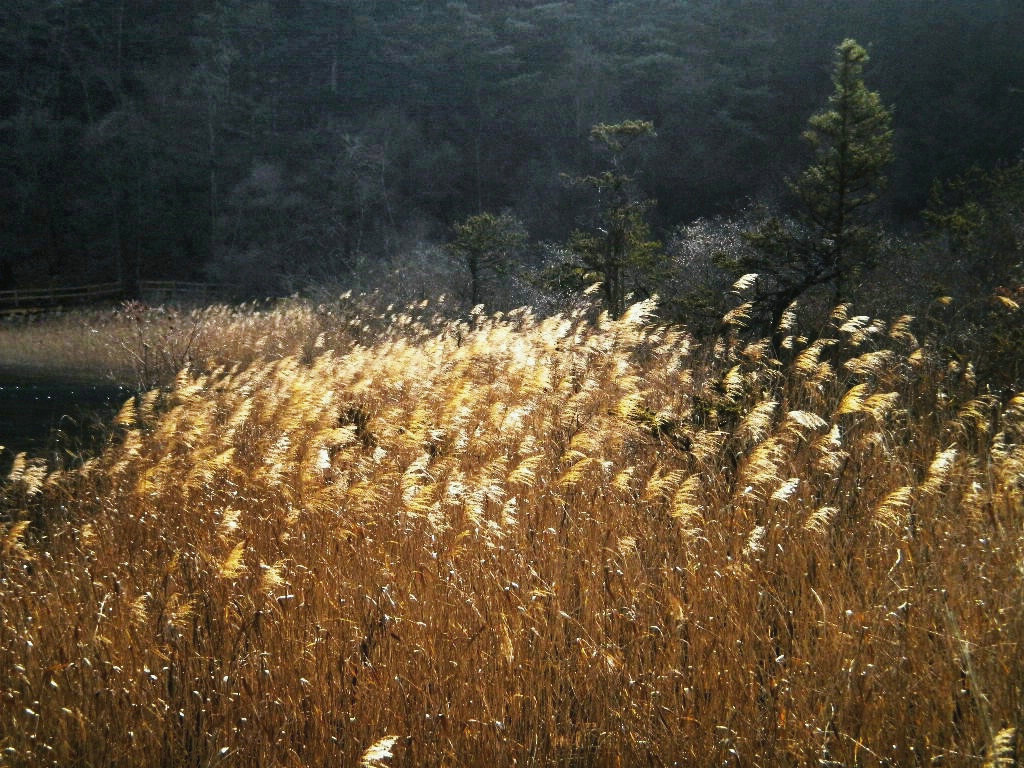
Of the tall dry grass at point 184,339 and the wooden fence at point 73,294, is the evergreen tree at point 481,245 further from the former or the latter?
the wooden fence at point 73,294

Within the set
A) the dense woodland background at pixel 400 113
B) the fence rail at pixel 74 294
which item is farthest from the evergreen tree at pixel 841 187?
the fence rail at pixel 74 294

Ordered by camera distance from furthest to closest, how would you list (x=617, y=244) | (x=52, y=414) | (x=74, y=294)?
(x=74, y=294)
(x=617, y=244)
(x=52, y=414)

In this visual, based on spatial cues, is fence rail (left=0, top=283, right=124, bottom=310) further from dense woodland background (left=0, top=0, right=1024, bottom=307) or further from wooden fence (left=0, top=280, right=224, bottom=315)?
dense woodland background (left=0, top=0, right=1024, bottom=307)

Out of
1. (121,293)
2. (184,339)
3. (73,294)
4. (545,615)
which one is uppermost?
(545,615)

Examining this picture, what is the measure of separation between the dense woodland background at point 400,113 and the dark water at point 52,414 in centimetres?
1840

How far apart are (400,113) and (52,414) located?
31177 millimetres

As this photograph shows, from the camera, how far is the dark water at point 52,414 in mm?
9655

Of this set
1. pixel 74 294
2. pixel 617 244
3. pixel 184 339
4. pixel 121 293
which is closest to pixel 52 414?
pixel 184 339

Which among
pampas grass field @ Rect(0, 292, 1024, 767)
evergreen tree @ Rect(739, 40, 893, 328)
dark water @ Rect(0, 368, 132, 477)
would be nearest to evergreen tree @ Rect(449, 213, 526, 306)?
dark water @ Rect(0, 368, 132, 477)

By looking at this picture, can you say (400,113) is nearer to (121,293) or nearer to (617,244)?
(121,293)

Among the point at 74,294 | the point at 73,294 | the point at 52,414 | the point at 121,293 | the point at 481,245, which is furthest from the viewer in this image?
the point at 121,293

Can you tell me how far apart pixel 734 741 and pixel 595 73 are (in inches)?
1520

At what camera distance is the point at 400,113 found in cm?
4156

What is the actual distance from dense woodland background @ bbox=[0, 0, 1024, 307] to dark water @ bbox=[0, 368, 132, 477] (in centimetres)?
1840
